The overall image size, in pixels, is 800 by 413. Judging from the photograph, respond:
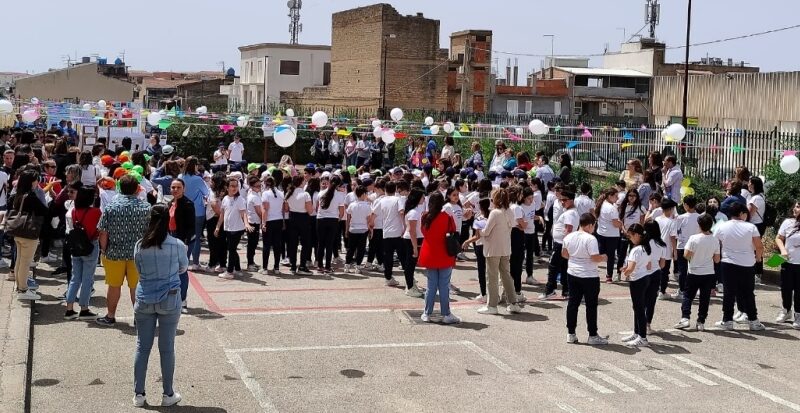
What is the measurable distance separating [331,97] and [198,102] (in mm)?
18586

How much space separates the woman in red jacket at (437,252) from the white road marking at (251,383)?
2.70 meters

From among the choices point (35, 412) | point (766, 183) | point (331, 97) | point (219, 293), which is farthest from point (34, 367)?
point (331, 97)

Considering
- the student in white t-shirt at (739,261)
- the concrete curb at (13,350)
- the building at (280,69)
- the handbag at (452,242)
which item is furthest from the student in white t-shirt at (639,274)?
the building at (280,69)

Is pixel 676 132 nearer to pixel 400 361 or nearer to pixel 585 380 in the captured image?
pixel 585 380

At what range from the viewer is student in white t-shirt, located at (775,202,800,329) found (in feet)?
38.1

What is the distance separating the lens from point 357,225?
600 inches

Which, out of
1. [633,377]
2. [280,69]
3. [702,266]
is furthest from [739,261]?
[280,69]

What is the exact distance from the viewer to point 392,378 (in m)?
9.11

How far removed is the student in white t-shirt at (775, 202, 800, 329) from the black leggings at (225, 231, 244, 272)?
7.45m

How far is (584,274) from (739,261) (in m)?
2.26

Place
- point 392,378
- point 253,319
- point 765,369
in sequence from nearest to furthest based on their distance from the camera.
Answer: point 392,378 < point 765,369 < point 253,319

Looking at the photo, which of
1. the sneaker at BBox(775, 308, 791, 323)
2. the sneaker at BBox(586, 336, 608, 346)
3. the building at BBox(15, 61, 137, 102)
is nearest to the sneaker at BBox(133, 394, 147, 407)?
the sneaker at BBox(586, 336, 608, 346)

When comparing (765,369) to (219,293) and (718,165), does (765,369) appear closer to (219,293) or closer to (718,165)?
(219,293)

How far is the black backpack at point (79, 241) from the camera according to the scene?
34.7ft
